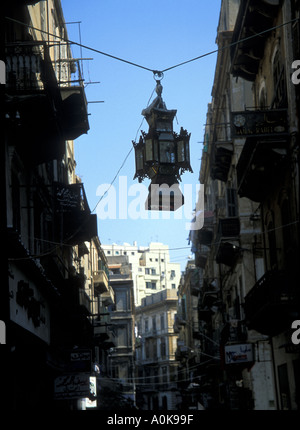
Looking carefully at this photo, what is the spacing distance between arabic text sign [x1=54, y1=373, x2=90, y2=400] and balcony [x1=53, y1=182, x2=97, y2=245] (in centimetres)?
431

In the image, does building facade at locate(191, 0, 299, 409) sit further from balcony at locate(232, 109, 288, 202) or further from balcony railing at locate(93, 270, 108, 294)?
balcony railing at locate(93, 270, 108, 294)

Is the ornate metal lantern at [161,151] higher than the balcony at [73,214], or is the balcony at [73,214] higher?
the balcony at [73,214]

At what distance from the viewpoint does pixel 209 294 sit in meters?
38.4

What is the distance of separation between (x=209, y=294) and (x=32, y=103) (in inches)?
957

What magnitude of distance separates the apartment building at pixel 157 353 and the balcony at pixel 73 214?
65130 mm

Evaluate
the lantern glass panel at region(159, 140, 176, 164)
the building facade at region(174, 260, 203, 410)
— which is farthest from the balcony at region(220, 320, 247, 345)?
the building facade at region(174, 260, 203, 410)

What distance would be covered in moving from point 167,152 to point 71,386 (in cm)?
1033

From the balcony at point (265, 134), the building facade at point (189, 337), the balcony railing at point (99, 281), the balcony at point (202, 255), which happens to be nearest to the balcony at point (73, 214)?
the balcony at point (265, 134)

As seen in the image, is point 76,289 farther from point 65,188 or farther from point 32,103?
point 32,103

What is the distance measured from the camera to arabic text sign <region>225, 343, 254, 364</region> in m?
24.2

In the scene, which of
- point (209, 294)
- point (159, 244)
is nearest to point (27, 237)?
point (209, 294)

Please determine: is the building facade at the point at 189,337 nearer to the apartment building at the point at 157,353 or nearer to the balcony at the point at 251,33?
the apartment building at the point at 157,353

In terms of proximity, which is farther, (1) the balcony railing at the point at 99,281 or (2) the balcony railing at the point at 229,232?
(1) the balcony railing at the point at 99,281

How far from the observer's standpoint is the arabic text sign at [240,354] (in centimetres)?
2425
